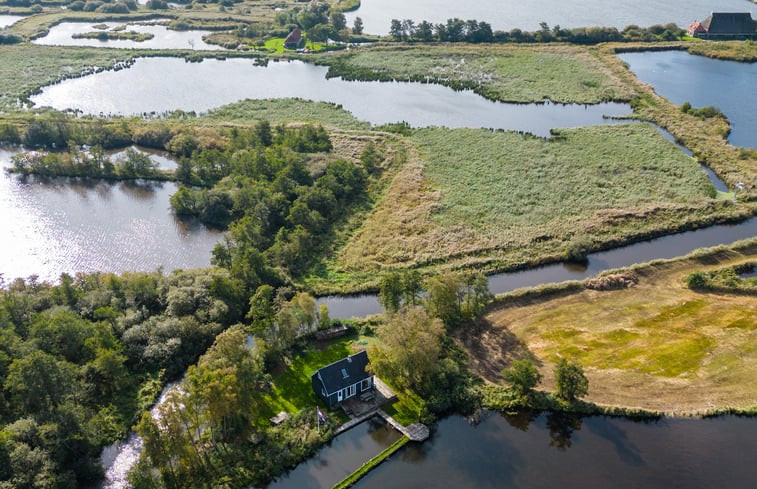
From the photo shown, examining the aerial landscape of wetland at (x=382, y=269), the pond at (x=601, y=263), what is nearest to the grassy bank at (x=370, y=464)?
the aerial landscape of wetland at (x=382, y=269)

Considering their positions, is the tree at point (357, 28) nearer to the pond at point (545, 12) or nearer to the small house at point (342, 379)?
the pond at point (545, 12)

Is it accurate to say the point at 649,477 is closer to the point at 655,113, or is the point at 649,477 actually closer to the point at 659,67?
the point at 655,113

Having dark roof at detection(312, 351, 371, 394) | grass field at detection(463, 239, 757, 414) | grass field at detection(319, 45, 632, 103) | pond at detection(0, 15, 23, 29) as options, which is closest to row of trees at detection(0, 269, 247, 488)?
dark roof at detection(312, 351, 371, 394)

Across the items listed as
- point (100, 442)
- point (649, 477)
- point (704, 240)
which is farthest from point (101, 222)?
point (704, 240)

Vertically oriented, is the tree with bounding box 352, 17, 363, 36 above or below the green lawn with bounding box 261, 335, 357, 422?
above

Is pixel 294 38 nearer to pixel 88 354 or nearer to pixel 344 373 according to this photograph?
pixel 88 354

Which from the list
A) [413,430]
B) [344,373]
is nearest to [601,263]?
[413,430]

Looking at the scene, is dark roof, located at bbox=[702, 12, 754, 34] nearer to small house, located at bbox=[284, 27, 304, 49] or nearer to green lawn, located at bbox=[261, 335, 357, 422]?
small house, located at bbox=[284, 27, 304, 49]
